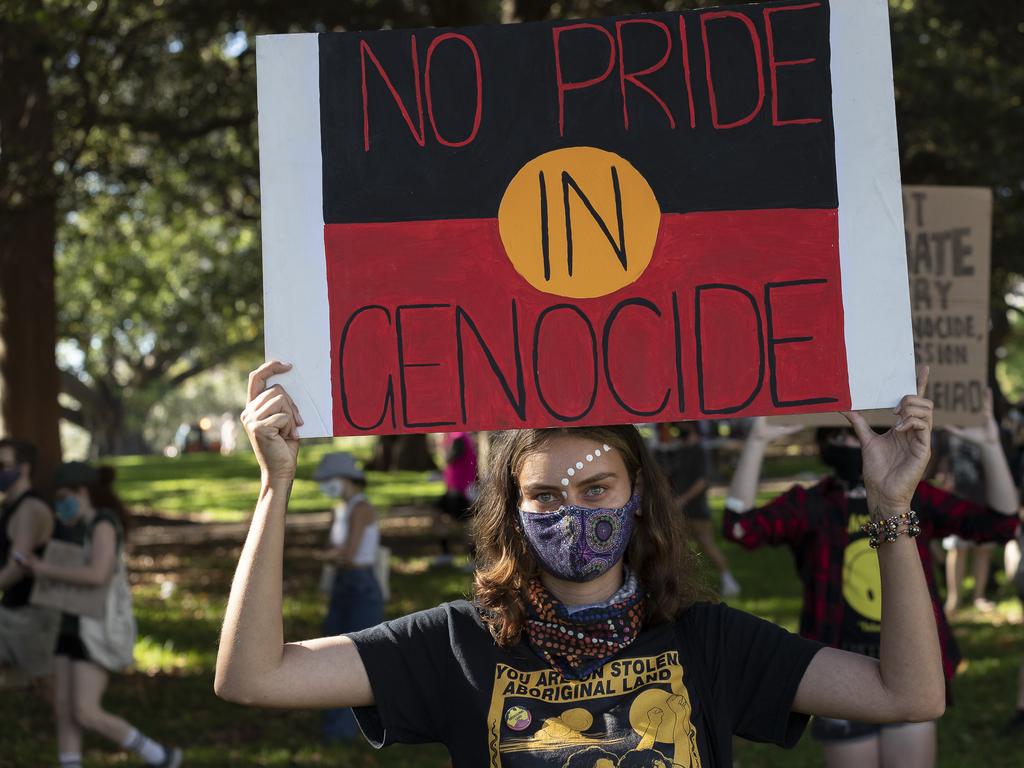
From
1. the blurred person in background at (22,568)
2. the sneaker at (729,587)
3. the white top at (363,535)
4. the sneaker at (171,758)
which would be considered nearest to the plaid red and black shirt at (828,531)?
the white top at (363,535)

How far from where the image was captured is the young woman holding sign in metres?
2.69

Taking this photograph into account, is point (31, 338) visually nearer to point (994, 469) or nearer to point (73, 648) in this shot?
point (73, 648)

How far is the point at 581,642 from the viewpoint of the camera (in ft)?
9.16

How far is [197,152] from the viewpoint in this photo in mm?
18297

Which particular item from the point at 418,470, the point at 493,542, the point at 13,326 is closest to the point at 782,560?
the point at 13,326

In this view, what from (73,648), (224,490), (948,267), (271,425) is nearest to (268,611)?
(271,425)

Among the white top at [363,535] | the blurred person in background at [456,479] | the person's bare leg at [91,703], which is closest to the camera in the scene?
the person's bare leg at [91,703]

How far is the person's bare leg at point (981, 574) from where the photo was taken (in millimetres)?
12006

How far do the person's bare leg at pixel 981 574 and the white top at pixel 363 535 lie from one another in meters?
6.29

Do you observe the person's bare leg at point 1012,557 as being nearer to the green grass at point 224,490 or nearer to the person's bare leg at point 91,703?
the person's bare leg at point 91,703

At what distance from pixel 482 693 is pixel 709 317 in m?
0.96

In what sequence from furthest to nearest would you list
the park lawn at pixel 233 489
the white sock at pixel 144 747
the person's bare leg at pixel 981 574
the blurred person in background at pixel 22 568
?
the park lawn at pixel 233 489 → the person's bare leg at pixel 981 574 → the blurred person in background at pixel 22 568 → the white sock at pixel 144 747

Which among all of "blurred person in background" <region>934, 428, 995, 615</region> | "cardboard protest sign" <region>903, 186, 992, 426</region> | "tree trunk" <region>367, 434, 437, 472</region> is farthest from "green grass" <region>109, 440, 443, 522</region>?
"cardboard protest sign" <region>903, 186, 992, 426</region>

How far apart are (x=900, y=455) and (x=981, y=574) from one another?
397 inches
